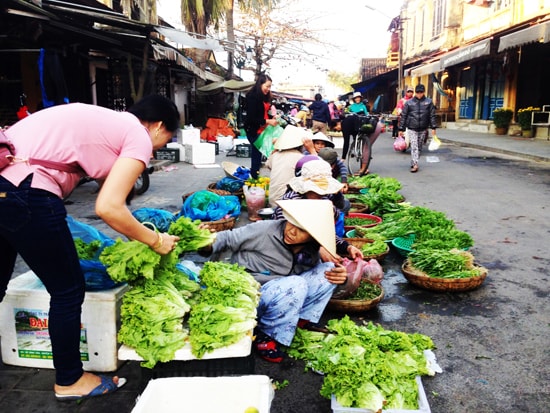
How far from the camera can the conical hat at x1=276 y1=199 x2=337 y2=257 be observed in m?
3.29

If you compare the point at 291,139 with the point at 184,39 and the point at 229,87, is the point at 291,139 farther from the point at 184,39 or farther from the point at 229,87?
the point at 229,87

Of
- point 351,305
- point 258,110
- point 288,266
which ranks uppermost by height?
point 258,110

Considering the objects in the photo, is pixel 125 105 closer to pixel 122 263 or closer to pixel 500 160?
pixel 500 160

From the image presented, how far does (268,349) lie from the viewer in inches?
133

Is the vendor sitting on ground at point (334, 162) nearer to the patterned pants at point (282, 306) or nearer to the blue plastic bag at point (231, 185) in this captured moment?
the blue plastic bag at point (231, 185)

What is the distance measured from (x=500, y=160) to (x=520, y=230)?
866 cm

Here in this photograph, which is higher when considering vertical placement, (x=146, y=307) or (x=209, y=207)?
(x=146, y=307)

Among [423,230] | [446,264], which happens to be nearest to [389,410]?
[446,264]

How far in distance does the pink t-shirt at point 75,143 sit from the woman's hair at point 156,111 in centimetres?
15

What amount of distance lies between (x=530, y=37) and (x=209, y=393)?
631 inches

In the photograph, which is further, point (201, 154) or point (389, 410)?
point (201, 154)

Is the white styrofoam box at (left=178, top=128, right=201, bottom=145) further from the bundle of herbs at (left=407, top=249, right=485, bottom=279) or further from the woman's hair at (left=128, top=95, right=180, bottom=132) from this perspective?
the woman's hair at (left=128, top=95, right=180, bottom=132)

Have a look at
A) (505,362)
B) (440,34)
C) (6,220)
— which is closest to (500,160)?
(505,362)

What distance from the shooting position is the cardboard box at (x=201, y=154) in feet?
46.3
